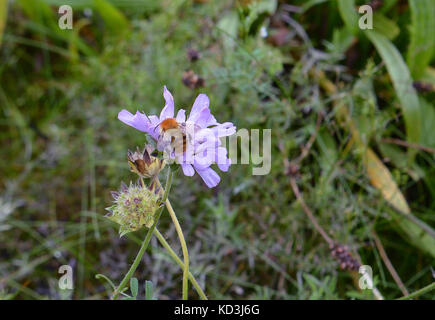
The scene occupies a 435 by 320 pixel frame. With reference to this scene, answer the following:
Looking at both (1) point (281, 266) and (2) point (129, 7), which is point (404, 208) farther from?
(2) point (129, 7)

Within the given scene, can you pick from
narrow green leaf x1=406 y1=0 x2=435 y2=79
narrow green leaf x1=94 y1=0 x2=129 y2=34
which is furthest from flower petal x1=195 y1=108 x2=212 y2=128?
narrow green leaf x1=94 y1=0 x2=129 y2=34

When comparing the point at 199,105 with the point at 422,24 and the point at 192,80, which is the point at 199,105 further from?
the point at 422,24

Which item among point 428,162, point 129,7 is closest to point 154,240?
point 428,162

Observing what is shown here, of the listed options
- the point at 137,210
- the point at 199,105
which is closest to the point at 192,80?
the point at 199,105

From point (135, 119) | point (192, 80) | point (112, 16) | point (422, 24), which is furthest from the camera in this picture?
point (112, 16)

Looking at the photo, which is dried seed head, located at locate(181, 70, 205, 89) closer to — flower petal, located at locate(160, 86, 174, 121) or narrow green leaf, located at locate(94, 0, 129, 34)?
flower petal, located at locate(160, 86, 174, 121)

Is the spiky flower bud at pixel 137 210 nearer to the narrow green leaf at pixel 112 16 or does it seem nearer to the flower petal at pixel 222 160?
the flower petal at pixel 222 160
